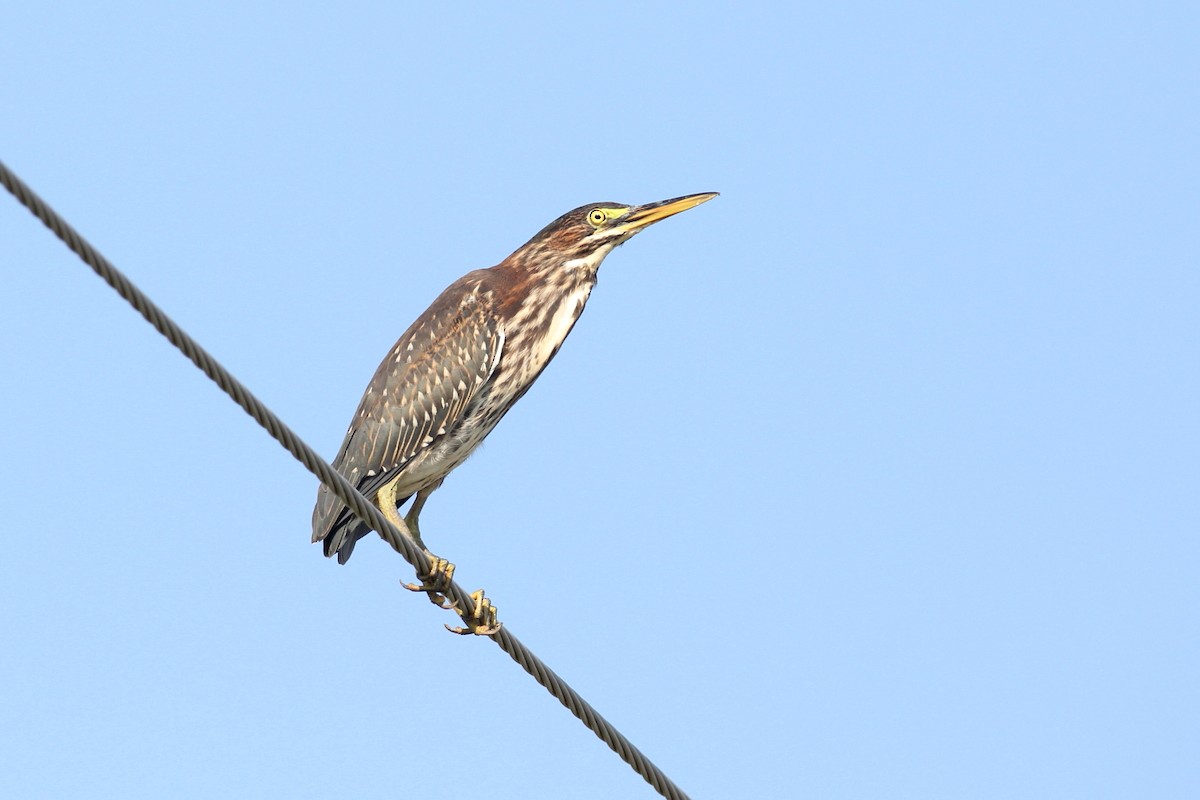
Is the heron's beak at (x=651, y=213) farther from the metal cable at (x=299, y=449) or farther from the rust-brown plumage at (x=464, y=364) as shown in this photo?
the metal cable at (x=299, y=449)

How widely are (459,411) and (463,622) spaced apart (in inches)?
63.4

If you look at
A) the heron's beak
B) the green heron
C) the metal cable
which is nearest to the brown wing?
the green heron

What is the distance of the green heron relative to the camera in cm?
909

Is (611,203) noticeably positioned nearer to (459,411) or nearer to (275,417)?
(459,411)

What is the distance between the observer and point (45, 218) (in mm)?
4000

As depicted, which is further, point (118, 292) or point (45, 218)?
point (118, 292)

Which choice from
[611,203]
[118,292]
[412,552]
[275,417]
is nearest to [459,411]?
[611,203]

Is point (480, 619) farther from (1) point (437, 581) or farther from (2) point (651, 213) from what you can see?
(2) point (651, 213)

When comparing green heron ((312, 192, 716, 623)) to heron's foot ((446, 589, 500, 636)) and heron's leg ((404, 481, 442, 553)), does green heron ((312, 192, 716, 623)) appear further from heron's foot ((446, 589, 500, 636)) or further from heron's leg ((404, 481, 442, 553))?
heron's foot ((446, 589, 500, 636))

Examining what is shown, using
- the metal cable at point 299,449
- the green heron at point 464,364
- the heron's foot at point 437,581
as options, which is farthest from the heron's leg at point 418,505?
the metal cable at point 299,449

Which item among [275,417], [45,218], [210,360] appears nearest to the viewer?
[45,218]

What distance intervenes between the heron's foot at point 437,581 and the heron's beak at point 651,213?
283 cm

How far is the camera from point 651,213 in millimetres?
9711

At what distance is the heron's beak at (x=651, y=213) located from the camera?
968cm
